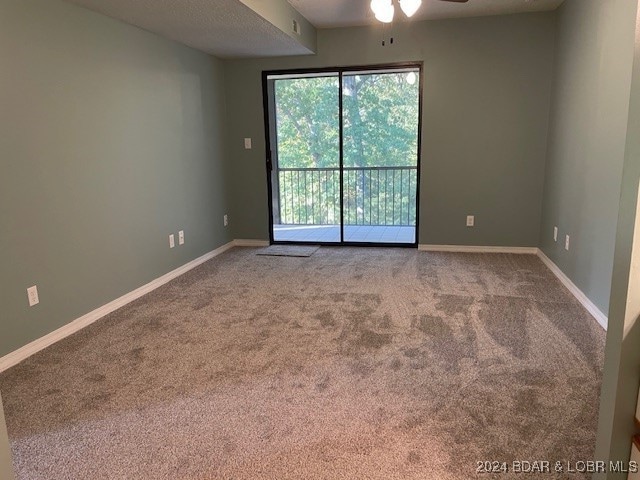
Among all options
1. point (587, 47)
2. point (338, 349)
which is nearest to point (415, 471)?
point (338, 349)

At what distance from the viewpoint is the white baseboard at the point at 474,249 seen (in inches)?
191

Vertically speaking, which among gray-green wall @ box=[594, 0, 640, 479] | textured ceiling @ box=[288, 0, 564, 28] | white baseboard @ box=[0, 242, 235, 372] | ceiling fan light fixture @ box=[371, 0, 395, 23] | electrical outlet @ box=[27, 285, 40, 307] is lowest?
white baseboard @ box=[0, 242, 235, 372]

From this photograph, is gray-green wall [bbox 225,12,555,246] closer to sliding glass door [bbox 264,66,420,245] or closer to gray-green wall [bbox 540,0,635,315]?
gray-green wall [bbox 540,0,635,315]

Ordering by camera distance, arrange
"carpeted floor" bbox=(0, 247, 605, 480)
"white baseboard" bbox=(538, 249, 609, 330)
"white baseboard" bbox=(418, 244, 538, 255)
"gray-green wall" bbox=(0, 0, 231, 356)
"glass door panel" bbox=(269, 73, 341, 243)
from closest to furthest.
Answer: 1. "carpeted floor" bbox=(0, 247, 605, 480)
2. "gray-green wall" bbox=(0, 0, 231, 356)
3. "white baseboard" bbox=(538, 249, 609, 330)
4. "white baseboard" bbox=(418, 244, 538, 255)
5. "glass door panel" bbox=(269, 73, 341, 243)

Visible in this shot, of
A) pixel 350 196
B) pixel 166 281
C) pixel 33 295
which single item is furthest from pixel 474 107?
pixel 33 295

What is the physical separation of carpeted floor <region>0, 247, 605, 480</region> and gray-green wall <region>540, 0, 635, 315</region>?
412mm

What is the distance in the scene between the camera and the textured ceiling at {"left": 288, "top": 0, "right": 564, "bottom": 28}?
4.00 meters

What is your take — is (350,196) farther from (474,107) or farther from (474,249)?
(474,107)

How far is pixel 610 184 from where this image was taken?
9.40 feet

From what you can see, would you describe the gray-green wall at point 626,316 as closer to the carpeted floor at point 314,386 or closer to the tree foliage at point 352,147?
the carpeted floor at point 314,386

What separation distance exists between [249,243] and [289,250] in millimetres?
648

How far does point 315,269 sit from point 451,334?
1.83m

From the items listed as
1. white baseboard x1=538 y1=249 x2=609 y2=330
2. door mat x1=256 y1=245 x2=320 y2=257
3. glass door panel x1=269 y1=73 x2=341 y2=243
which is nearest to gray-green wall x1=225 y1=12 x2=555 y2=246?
white baseboard x1=538 y1=249 x2=609 y2=330

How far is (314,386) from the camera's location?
2271 millimetres
